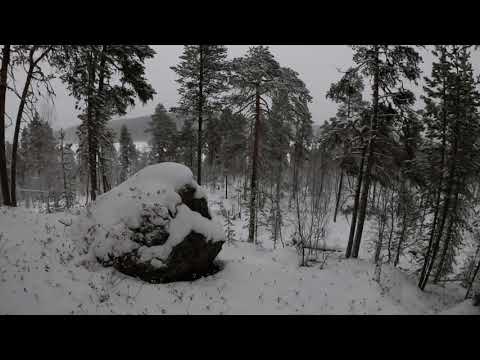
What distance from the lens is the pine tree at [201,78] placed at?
15266mm

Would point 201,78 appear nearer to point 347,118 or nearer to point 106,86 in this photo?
point 106,86

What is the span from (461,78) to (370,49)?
4307 millimetres

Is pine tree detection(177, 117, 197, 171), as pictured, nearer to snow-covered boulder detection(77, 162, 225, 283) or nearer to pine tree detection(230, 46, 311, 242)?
pine tree detection(230, 46, 311, 242)

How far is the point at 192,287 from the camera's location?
24.7ft

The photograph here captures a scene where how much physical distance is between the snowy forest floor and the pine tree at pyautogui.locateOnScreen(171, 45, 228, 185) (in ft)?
26.8

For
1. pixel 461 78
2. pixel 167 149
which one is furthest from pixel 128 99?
pixel 167 149

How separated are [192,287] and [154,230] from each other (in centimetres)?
231

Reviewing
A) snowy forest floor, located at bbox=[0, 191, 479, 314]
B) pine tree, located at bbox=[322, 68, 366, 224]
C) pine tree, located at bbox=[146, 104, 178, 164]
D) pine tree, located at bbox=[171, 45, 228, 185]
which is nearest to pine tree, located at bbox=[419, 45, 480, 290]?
pine tree, located at bbox=[322, 68, 366, 224]

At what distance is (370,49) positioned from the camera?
1082 centimetres

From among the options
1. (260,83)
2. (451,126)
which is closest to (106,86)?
(260,83)

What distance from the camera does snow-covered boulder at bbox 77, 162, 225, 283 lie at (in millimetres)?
7266

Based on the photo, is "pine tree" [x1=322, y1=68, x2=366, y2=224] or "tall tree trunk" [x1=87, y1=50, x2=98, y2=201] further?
"tall tree trunk" [x1=87, y1=50, x2=98, y2=201]
